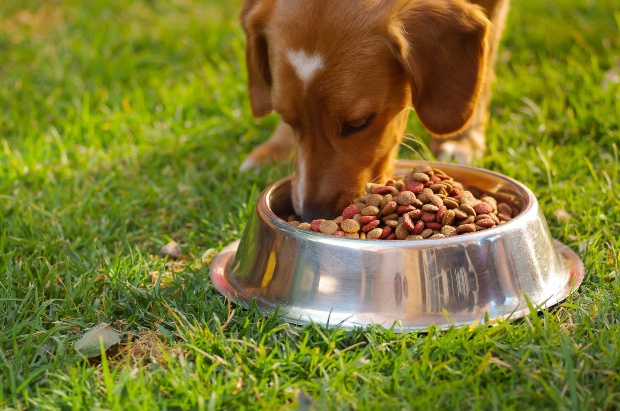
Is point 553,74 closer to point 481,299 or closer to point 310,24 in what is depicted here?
point 310,24

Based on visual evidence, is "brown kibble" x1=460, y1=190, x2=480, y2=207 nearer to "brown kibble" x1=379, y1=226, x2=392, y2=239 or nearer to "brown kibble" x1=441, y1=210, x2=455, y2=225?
"brown kibble" x1=441, y1=210, x2=455, y2=225

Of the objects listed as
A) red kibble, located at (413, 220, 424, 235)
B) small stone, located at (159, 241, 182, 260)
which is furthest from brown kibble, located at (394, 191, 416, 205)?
small stone, located at (159, 241, 182, 260)

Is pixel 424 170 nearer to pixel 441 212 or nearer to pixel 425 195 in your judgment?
pixel 425 195

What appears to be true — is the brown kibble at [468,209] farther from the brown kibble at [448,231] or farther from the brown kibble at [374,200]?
the brown kibble at [374,200]

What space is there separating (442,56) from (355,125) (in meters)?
0.43

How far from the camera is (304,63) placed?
287 centimetres

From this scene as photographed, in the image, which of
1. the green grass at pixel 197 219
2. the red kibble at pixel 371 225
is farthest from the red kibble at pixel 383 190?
the green grass at pixel 197 219

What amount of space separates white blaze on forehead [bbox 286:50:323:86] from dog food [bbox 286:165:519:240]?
19.9 inches

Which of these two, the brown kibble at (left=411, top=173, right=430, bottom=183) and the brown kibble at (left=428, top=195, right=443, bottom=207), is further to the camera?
the brown kibble at (left=411, top=173, right=430, bottom=183)

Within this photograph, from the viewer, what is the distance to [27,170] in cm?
381

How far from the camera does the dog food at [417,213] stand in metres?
2.62

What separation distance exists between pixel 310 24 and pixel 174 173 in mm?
1363

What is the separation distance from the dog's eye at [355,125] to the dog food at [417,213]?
0.29 m

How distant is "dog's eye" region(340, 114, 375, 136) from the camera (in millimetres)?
2993
